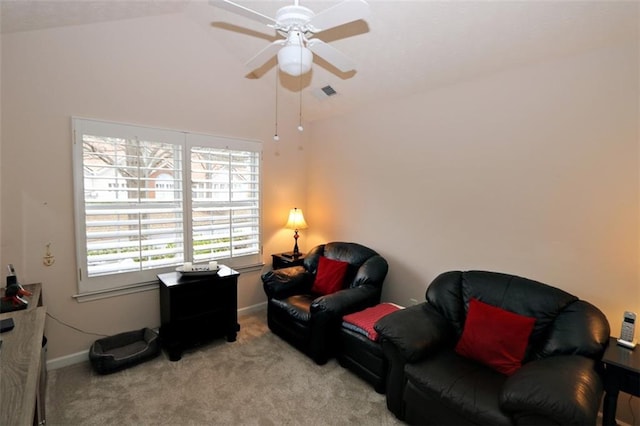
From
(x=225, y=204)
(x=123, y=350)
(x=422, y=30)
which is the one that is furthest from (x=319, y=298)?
(x=422, y=30)

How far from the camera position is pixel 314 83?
12.2 feet

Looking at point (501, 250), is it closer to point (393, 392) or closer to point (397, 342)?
point (397, 342)

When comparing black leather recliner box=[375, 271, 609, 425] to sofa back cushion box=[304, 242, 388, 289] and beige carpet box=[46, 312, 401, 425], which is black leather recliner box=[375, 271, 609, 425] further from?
sofa back cushion box=[304, 242, 388, 289]

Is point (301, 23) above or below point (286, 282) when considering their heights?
above

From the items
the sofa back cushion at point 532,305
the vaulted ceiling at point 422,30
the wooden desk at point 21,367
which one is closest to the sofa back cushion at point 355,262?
the sofa back cushion at point 532,305

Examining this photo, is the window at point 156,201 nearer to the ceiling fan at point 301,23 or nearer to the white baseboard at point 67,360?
the white baseboard at point 67,360

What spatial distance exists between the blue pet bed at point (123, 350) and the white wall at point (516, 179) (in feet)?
8.34

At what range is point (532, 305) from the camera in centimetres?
216

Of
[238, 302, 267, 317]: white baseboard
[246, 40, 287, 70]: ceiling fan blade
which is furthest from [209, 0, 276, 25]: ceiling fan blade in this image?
[238, 302, 267, 317]: white baseboard

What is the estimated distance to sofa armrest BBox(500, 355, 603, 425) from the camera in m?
1.46

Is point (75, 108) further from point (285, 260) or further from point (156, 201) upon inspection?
point (285, 260)

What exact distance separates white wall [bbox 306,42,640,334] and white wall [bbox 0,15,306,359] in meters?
1.91

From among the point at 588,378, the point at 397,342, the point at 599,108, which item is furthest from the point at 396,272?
the point at 599,108

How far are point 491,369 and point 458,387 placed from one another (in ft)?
1.20
